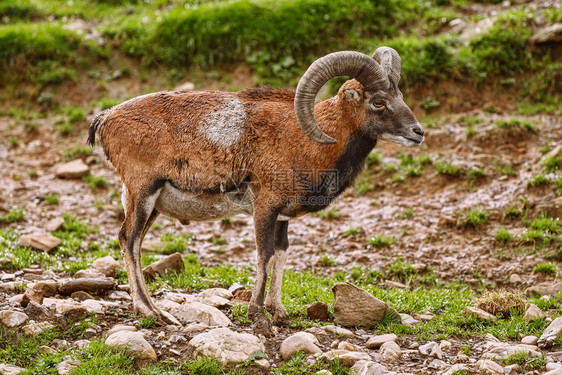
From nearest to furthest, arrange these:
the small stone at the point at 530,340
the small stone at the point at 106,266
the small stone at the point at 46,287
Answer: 1. the small stone at the point at 530,340
2. the small stone at the point at 46,287
3. the small stone at the point at 106,266

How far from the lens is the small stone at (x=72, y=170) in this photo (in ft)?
50.4

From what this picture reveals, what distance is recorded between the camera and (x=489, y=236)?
12008 mm

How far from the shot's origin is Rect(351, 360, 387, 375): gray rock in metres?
6.29

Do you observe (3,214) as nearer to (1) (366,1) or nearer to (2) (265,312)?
(2) (265,312)

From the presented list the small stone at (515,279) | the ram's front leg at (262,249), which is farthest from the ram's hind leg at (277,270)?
the small stone at (515,279)

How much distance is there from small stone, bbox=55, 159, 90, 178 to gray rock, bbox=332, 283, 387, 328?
9.67 meters

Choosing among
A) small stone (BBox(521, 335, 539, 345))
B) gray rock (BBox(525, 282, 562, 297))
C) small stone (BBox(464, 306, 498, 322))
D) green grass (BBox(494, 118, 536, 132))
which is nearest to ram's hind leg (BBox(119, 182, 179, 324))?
small stone (BBox(464, 306, 498, 322))

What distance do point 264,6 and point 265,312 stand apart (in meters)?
12.9

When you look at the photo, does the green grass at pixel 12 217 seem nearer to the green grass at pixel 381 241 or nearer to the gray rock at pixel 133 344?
the gray rock at pixel 133 344

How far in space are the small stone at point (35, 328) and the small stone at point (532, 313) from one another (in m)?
6.16

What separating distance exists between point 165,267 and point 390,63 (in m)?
5.04

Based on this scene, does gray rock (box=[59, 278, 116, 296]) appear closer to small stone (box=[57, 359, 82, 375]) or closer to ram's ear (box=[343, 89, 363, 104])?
small stone (box=[57, 359, 82, 375])

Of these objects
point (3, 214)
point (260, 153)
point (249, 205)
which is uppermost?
point (260, 153)

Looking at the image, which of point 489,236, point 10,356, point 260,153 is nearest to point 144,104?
point 260,153
